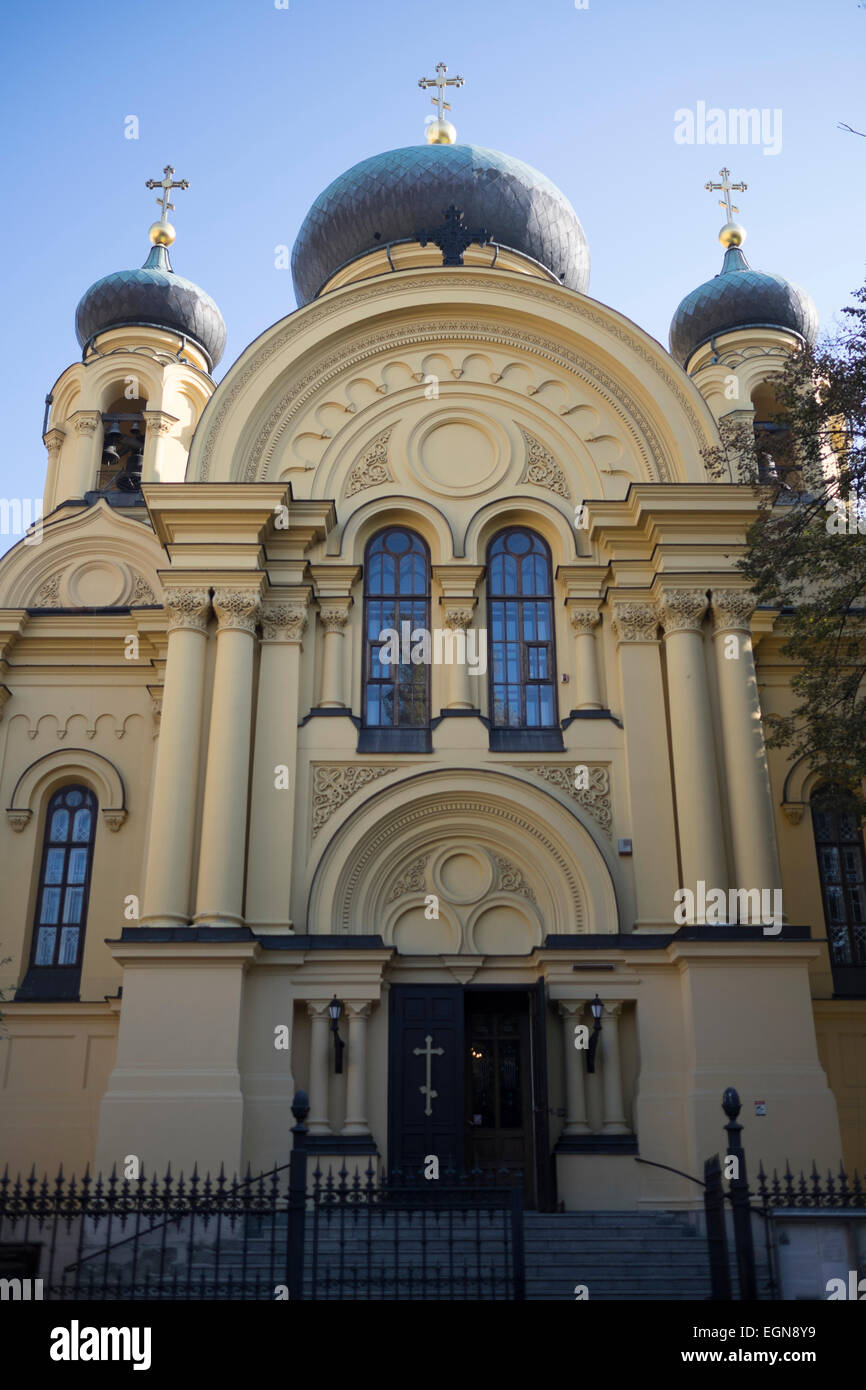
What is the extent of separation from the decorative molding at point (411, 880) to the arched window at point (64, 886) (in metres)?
4.89

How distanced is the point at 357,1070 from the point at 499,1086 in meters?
1.93

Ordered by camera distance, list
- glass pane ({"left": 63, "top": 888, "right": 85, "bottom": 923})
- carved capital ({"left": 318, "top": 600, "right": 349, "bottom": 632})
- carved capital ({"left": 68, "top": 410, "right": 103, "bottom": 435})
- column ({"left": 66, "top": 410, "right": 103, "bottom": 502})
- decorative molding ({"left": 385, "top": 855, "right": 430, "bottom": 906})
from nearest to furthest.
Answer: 1. decorative molding ({"left": 385, "top": 855, "right": 430, "bottom": 906})
2. carved capital ({"left": 318, "top": 600, "right": 349, "bottom": 632})
3. glass pane ({"left": 63, "top": 888, "right": 85, "bottom": 923})
4. column ({"left": 66, "top": 410, "right": 103, "bottom": 502})
5. carved capital ({"left": 68, "top": 410, "right": 103, "bottom": 435})

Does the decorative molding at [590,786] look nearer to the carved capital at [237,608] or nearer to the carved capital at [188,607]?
the carved capital at [237,608]

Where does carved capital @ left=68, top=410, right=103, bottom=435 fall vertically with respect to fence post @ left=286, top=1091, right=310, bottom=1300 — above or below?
above

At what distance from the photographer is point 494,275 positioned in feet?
65.1

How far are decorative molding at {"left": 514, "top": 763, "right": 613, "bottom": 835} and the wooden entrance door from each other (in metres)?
2.56

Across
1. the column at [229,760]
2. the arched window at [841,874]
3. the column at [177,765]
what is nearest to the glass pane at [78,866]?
the column at [177,765]

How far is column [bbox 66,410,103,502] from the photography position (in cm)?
2409

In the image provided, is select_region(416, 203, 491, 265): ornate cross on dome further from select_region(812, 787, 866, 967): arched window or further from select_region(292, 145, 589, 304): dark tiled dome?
select_region(812, 787, 866, 967): arched window

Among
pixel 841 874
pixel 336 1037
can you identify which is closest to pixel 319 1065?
pixel 336 1037

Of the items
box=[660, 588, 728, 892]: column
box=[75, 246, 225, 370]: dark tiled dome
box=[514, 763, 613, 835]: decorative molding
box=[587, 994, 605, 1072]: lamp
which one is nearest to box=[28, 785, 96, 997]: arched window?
box=[514, 763, 613, 835]: decorative molding

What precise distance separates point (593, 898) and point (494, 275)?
31.7 ft

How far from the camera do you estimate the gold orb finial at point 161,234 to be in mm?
28719
